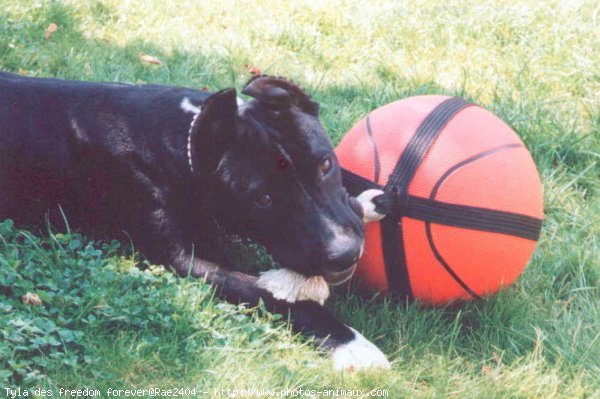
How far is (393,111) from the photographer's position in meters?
3.99

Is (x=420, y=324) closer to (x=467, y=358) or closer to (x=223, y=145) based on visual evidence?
(x=467, y=358)

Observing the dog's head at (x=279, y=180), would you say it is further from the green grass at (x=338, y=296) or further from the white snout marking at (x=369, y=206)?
the green grass at (x=338, y=296)

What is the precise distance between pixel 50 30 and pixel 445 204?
13.8 ft

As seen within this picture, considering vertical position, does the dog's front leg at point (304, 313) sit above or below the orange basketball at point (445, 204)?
below

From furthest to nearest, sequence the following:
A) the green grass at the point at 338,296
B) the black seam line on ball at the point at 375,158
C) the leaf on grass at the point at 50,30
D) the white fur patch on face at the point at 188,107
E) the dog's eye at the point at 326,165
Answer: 1. the leaf on grass at the point at 50,30
2. the white fur patch on face at the point at 188,107
3. the black seam line on ball at the point at 375,158
4. the dog's eye at the point at 326,165
5. the green grass at the point at 338,296

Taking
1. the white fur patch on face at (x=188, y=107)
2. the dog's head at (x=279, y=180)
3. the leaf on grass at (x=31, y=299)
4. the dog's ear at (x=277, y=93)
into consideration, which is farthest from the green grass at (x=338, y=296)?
the dog's ear at (x=277, y=93)

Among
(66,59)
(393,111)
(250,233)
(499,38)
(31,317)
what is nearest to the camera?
(31,317)

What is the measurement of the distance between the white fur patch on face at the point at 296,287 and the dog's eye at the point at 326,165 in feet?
1.54

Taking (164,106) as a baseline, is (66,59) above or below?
below

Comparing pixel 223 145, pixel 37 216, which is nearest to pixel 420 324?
pixel 223 145

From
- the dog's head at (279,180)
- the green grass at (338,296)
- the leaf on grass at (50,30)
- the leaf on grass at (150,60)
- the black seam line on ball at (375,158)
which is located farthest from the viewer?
the leaf on grass at (50,30)

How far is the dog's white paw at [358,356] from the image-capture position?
344 centimetres

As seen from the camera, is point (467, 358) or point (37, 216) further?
point (37, 216)

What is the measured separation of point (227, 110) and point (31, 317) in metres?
1.21
